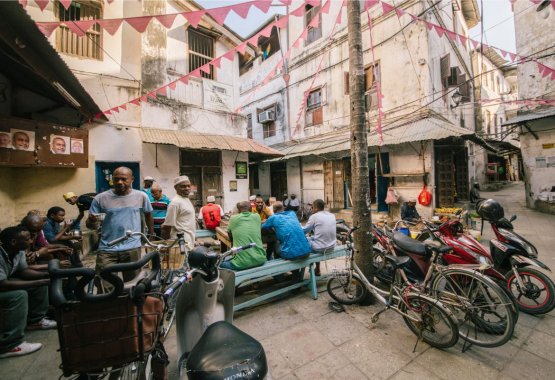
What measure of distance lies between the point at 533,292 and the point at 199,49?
453 inches

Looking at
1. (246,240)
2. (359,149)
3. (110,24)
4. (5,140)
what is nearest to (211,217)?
(246,240)

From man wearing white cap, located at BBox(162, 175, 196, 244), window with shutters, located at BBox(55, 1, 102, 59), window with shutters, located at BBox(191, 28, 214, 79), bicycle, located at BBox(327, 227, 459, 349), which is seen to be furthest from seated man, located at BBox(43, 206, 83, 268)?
window with shutters, located at BBox(191, 28, 214, 79)

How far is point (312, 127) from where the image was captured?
46.3ft

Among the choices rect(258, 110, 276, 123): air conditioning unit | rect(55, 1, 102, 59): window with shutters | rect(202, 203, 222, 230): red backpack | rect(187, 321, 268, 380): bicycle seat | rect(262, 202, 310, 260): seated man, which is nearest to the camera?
rect(187, 321, 268, 380): bicycle seat

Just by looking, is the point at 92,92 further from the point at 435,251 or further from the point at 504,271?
the point at 504,271

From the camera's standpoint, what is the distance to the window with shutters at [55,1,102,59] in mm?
6961

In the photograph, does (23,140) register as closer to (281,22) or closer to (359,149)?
(281,22)

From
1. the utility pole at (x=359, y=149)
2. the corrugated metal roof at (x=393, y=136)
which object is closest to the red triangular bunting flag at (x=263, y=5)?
the utility pole at (x=359, y=149)

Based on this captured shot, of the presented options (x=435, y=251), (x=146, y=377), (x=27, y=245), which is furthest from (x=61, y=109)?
(x=435, y=251)

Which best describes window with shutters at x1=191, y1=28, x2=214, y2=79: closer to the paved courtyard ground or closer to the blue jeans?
the blue jeans

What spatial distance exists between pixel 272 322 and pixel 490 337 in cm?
266

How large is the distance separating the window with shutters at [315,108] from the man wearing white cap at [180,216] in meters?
11.0

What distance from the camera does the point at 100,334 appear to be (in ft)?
4.96

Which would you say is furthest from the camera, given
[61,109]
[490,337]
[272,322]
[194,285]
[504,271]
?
[61,109]
